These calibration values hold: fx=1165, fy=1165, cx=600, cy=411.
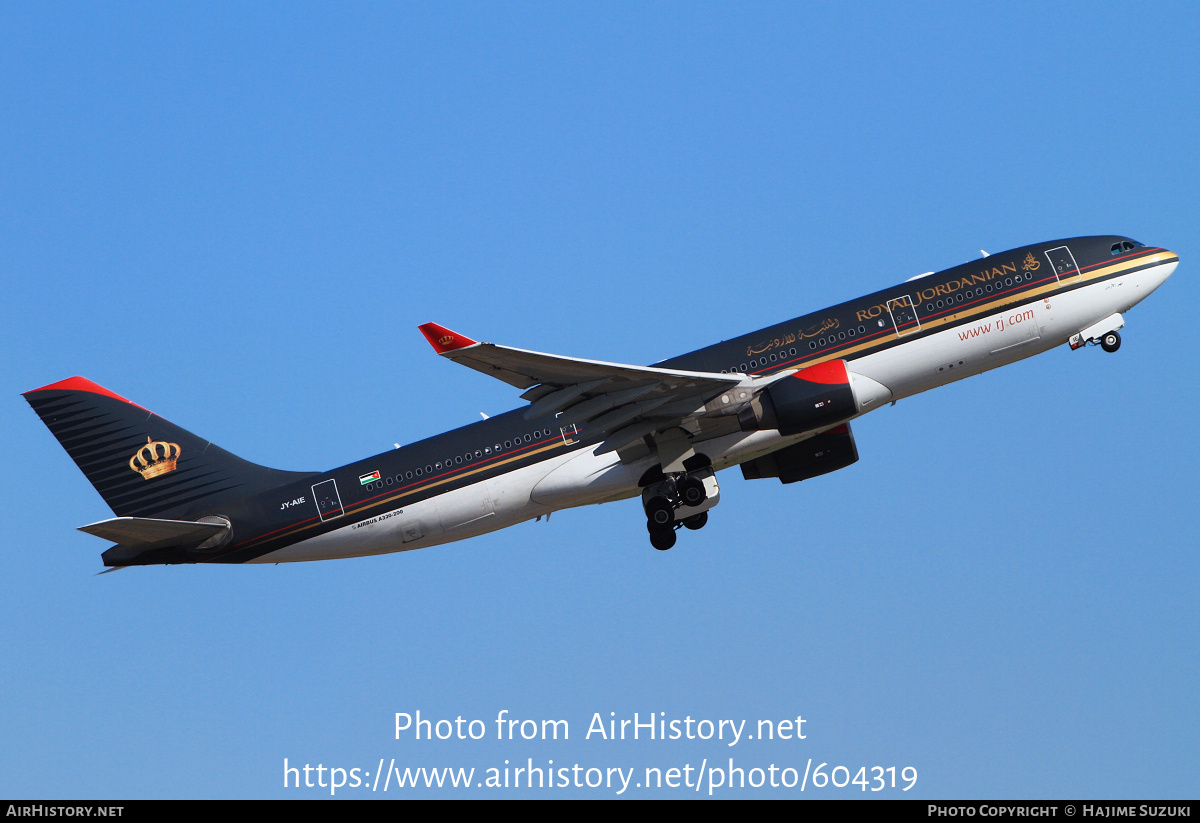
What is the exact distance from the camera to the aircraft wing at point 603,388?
27.0 metres

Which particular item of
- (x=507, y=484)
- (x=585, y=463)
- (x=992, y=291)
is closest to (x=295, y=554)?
(x=507, y=484)

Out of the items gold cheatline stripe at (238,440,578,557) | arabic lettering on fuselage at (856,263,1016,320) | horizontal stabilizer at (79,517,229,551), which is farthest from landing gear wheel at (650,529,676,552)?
horizontal stabilizer at (79,517,229,551)

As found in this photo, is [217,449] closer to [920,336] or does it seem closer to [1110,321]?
[920,336]

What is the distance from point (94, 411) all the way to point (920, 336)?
24.0m

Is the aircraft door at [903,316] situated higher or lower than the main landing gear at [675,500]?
higher

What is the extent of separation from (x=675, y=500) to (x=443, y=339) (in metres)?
9.17

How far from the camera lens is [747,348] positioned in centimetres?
3131

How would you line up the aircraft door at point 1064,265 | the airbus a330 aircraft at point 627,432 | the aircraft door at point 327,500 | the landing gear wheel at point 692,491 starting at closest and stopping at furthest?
the airbus a330 aircraft at point 627,432 < the aircraft door at point 1064,265 < the landing gear wheel at point 692,491 < the aircraft door at point 327,500

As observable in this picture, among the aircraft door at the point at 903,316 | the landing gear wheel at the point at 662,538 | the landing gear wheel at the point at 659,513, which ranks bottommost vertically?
the landing gear wheel at the point at 662,538

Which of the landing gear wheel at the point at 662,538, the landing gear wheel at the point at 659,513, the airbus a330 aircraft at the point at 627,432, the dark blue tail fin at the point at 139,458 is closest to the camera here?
the airbus a330 aircraft at the point at 627,432

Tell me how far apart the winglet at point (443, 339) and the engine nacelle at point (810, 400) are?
7902 mm

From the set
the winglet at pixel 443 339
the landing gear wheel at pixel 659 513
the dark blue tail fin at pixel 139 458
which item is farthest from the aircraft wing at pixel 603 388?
the dark blue tail fin at pixel 139 458

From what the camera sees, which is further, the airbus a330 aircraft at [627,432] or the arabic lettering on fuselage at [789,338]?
the arabic lettering on fuselage at [789,338]

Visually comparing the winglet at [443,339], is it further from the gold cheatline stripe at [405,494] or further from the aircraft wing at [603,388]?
the gold cheatline stripe at [405,494]
